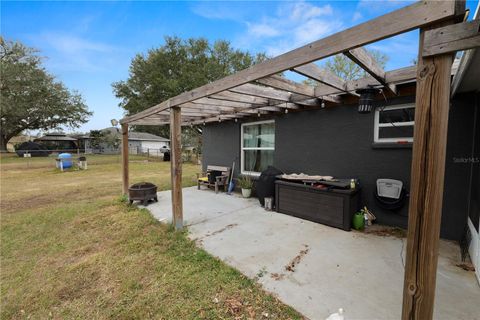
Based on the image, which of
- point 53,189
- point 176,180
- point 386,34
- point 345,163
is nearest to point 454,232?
point 345,163

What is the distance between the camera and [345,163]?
4.35 metres

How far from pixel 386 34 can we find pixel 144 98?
17.0 metres

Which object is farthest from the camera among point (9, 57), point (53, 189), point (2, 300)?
point (9, 57)

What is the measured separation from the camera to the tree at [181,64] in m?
14.4

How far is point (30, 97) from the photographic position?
20.1m

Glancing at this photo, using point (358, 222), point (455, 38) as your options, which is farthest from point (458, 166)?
point (455, 38)

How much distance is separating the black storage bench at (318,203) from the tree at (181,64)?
11.9 m

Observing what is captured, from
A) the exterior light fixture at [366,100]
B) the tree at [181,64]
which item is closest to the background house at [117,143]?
the tree at [181,64]

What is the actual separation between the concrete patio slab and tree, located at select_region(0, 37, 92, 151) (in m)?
23.7

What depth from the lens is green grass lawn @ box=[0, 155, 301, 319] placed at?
6.57 feet

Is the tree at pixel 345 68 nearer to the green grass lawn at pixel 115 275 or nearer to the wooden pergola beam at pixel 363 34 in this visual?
the wooden pergola beam at pixel 363 34

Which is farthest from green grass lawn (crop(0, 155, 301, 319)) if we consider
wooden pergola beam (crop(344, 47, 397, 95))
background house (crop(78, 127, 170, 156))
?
background house (crop(78, 127, 170, 156))

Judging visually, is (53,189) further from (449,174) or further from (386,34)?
(449,174)

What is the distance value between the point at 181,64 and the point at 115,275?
15.3m
